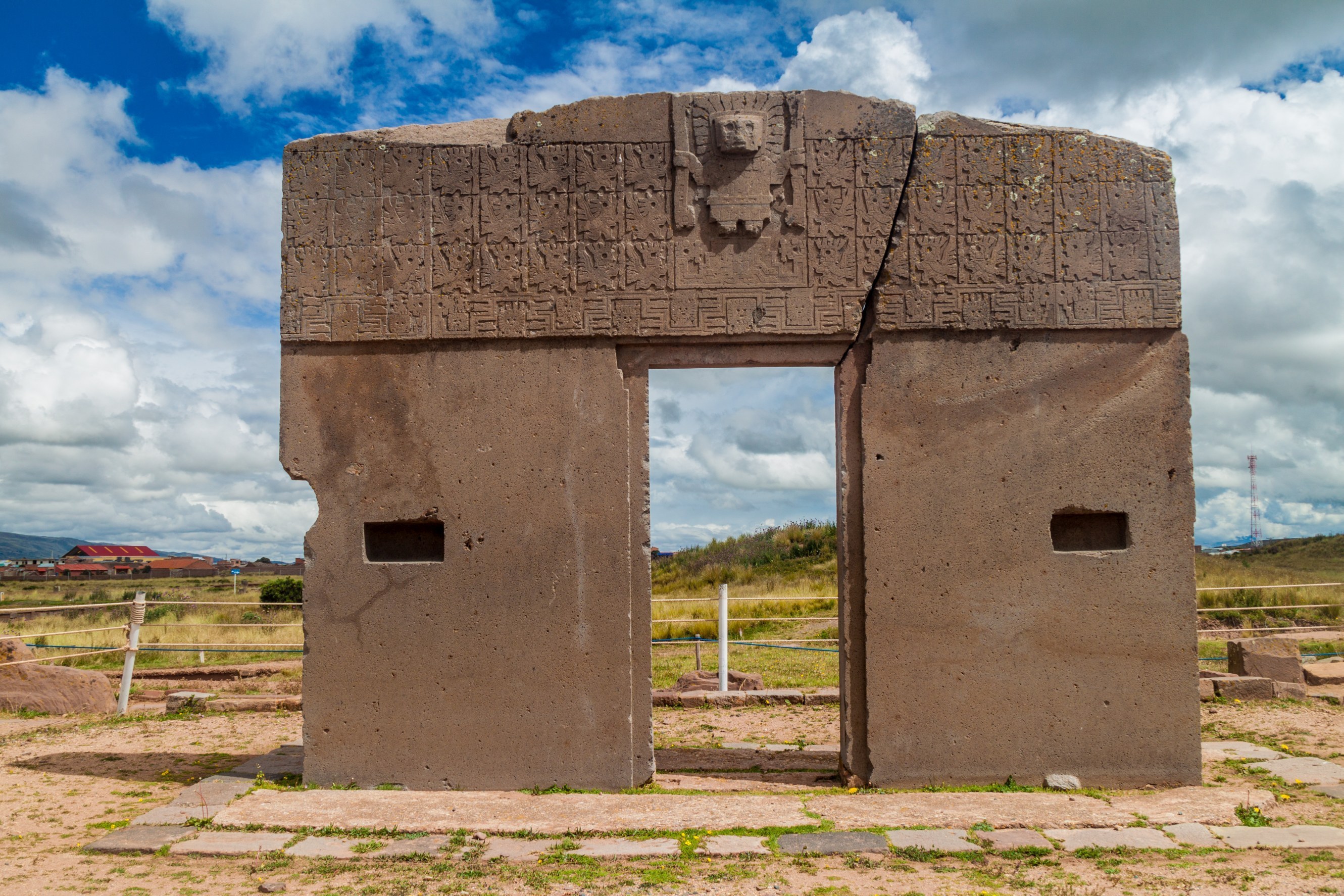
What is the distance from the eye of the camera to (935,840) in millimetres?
4344

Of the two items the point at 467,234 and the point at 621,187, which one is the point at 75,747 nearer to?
the point at 467,234

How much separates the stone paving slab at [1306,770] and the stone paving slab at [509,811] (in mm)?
2974

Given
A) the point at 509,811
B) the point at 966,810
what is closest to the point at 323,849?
the point at 509,811

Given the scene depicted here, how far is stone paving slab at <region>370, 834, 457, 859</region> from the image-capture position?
4.30 m

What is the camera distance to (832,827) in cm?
449

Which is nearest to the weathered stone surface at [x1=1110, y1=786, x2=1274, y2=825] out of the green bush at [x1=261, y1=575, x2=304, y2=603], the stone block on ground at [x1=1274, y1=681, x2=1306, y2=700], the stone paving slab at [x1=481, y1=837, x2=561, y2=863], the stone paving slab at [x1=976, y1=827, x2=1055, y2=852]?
the stone paving slab at [x1=976, y1=827, x2=1055, y2=852]

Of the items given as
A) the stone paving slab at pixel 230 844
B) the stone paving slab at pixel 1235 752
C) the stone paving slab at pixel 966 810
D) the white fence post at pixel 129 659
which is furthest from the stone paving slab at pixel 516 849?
the white fence post at pixel 129 659

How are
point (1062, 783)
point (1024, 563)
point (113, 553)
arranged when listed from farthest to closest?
1. point (113, 553)
2. point (1024, 563)
3. point (1062, 783)

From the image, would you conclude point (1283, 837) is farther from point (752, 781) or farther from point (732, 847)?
point (752, 781)

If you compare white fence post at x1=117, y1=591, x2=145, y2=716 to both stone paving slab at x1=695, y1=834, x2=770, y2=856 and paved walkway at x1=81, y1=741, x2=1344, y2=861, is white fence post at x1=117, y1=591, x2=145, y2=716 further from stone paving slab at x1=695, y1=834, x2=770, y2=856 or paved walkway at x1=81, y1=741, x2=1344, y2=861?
stone paving slab at x1=695, y1=834, x2=770, y2=856

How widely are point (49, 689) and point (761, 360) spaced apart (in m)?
7.29

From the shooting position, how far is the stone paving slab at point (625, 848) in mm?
4234

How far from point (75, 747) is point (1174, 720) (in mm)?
7304

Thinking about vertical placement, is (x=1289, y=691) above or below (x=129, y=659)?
below
